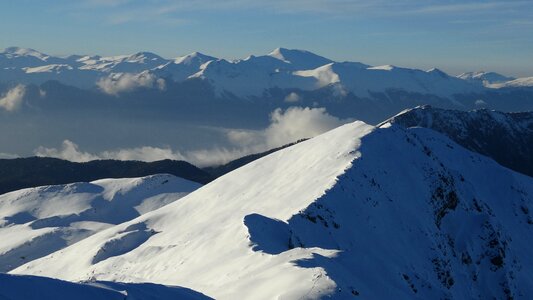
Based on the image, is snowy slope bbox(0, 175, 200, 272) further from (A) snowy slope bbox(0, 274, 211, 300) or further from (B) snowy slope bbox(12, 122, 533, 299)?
(A) snowy slope bbox(0, 274, 211, 300)

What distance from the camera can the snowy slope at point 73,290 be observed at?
25422mm

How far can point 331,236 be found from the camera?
71.7 metres

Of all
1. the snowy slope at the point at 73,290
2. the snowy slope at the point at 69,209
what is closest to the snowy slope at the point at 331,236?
the snowy slope at the point at 73,290

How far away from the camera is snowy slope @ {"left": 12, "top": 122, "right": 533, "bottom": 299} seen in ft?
166

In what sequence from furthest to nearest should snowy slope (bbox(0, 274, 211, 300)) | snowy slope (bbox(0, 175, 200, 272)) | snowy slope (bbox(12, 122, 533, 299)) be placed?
snowy slope (bbox(0, 175, 200, 272)) < snowy slope (bbox(12, 122, 533, 299)) < snowy slope (bbox(0, 274, 211, 300))

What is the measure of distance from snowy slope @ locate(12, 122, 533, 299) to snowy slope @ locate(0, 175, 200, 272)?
29102 millimetres

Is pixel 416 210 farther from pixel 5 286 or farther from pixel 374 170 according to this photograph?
pixel 5 286

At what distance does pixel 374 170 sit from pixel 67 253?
50.2 m

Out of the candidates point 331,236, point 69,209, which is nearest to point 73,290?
point 331,236

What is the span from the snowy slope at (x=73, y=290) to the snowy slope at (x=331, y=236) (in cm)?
972

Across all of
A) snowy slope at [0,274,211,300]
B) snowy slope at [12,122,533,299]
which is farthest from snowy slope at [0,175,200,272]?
snowy slope at [0,274,211,300]

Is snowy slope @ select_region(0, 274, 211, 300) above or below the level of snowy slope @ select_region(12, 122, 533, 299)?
above

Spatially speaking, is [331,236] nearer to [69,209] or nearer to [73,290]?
[73,290]

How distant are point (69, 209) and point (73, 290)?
470 ft
